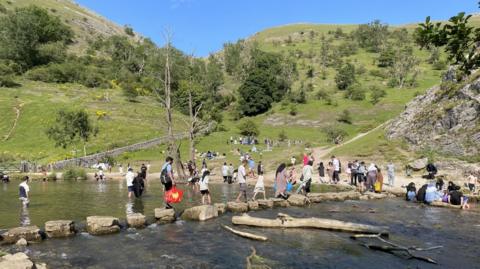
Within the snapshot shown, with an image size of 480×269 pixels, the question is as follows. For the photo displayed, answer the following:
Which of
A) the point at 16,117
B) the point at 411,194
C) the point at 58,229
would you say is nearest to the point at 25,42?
the point at 16,117

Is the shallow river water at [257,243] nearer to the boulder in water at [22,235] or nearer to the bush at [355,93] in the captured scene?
the boulder in water at [22,235]

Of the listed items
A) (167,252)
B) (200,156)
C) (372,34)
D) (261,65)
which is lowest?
(167,252)

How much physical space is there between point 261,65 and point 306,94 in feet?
50.9

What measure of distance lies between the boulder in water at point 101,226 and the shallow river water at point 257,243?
34 cm

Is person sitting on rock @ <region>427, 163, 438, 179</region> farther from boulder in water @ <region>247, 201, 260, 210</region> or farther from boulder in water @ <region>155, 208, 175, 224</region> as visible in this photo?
boulder in water @ <region>155, 208, 175, 224</region>

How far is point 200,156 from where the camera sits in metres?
53.2

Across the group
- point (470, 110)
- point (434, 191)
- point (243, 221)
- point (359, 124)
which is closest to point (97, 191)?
point (243, 221)

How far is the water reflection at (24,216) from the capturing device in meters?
17.4

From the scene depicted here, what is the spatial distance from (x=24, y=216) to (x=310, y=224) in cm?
1262

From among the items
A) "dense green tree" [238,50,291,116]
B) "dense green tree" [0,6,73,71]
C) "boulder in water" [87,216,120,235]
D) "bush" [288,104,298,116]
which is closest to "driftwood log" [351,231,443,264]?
"boulder in water" [87,216,120,235]

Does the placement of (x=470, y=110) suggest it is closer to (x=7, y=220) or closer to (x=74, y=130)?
(x=7, y=220)

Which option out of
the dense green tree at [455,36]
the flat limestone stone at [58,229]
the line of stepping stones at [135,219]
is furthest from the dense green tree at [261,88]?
the dense green tree at [455,36]

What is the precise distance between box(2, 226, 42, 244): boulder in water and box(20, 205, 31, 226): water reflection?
3.19 metres

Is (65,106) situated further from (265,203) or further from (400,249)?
(400,249)
